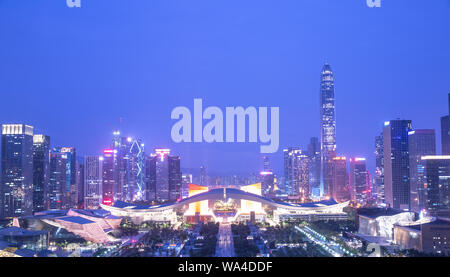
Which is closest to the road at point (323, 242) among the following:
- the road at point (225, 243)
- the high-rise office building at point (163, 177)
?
the road at point (225, 243)

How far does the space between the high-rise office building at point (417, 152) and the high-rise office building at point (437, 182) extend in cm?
321

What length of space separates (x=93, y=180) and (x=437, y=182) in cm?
1616

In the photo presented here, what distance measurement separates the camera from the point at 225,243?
29.5 feet

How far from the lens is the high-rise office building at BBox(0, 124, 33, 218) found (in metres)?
12.6

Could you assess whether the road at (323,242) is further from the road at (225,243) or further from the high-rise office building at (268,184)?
the high-rise office building at (268,184)

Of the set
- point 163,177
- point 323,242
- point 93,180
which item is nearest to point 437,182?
point 323,242

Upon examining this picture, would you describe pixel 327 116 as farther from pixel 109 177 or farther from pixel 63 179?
pixel 63 179

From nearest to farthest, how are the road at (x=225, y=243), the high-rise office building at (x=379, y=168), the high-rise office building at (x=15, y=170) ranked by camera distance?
1. the road at (x=225, y=243)
2. the high-rise office building at (x=15, y=170)
3. the high-rise office building at (x=379, y=168)

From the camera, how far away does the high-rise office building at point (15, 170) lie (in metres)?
12.6

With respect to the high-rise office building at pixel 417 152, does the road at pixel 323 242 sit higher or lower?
lower

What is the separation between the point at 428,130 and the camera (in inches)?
714
